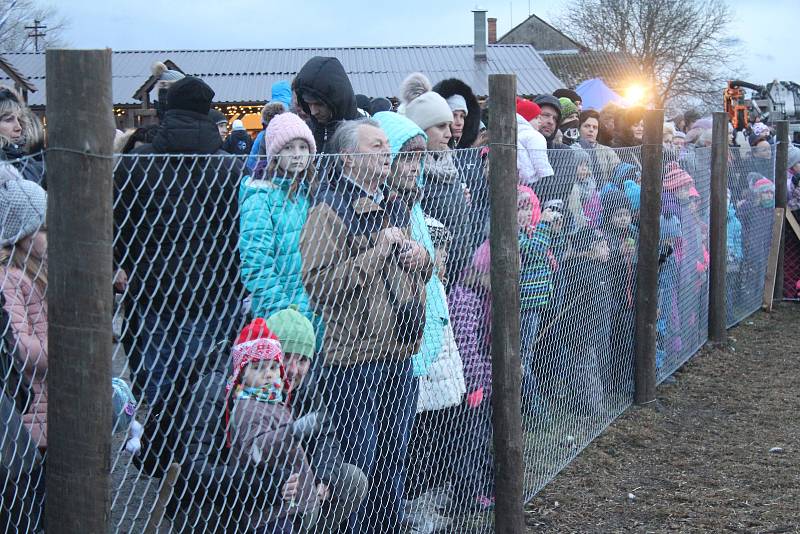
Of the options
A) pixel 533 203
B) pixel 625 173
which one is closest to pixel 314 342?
pixel 533 203

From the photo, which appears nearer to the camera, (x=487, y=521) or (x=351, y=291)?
(x=351, y=291)

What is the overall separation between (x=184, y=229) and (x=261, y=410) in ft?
2.60

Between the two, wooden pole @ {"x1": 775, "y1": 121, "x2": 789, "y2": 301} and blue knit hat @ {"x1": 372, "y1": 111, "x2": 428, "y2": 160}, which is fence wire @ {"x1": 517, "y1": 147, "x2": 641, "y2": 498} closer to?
blue knit hat @ {"x1": 372, "y1": 111, "x2": 428, "y2": 160}

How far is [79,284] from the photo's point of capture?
1.87m

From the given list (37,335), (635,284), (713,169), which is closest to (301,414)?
(37,335)

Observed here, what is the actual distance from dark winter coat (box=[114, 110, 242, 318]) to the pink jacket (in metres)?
0.26

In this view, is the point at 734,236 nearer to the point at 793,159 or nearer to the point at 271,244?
the point at 793,159

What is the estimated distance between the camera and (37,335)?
2.44 metres

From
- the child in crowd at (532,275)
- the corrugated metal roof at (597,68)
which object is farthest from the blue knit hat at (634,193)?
the corrugated metal roof at (597,68)

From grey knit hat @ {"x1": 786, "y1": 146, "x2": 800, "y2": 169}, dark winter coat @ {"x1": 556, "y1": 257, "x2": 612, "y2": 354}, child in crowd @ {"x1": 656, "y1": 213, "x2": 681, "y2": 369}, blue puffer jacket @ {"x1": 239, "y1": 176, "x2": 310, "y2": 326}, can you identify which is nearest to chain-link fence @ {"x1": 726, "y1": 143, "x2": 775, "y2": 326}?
grey knit hat @ {"x1": 786, "y1": 146, "x2": 800, "y2": 169}

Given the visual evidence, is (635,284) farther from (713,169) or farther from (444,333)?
(444,333)

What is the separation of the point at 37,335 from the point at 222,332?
0.51 metres

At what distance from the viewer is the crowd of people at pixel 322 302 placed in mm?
2621

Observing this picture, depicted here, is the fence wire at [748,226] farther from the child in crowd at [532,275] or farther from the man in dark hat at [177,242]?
the man in dark hat at [177,242]
